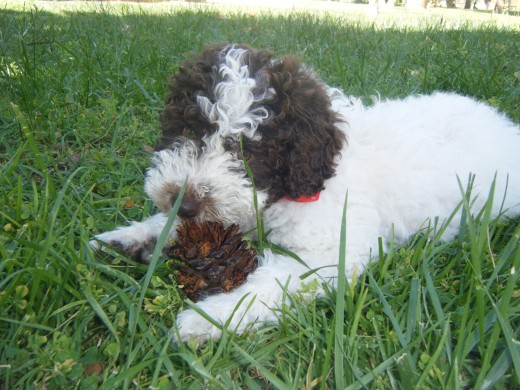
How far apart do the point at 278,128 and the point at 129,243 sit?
1085 millimetres

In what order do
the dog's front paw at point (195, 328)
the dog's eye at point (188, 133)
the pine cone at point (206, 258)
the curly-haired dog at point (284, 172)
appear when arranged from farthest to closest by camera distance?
the dog's eye at point (188, 133) → the curly-haired dog at point (284, 172) → the pine cone at point (206, 258) → the dog's front paw at point (195, 328)

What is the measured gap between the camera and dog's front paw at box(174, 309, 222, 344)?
1.99 meters

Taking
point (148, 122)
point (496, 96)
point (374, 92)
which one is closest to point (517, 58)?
point (496, 96)

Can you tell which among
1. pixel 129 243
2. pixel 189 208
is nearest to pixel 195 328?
pixel 189 208

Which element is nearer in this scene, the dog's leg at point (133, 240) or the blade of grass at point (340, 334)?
the blade of grass at point (340, 334)

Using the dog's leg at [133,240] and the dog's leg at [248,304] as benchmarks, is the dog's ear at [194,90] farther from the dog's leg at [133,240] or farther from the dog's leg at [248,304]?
the dog's leg at [248,304]

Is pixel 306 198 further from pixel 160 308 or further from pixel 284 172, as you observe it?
pixel 160 308

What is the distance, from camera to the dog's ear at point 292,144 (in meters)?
2.48

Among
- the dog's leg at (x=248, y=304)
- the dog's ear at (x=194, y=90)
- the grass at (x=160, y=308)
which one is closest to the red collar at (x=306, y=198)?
the dog's leg at (x=248, y=304)

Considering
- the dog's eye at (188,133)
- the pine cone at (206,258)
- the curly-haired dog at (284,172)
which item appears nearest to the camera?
the pine cone at (206,258)

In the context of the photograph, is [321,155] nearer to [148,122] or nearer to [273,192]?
[273,192]

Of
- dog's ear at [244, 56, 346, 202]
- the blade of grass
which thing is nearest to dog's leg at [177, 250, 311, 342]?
the blade of grass

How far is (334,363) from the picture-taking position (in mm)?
1782

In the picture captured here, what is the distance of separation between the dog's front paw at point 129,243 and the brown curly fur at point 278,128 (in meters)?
0.58
